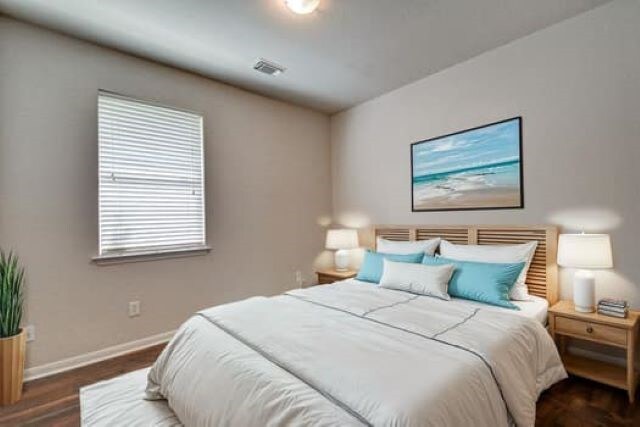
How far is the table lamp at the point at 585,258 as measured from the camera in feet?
6.65

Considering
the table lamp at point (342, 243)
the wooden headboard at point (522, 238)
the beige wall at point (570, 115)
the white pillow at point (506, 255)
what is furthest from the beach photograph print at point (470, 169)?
the table lamp at point (342, 243)

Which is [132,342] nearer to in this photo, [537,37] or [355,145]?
[355,145]

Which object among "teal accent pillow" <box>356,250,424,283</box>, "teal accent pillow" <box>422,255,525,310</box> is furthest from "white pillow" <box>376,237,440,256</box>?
"teal accent pillow" <box>422,255,525,310</box>

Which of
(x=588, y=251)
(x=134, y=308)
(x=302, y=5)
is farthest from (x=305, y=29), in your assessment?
(x=134, y=308)

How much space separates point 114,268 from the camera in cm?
263

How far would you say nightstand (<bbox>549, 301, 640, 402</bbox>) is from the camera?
6.16ft

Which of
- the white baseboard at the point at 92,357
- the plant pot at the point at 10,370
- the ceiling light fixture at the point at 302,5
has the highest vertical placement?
the ceiling light fixture at the point at 302,5

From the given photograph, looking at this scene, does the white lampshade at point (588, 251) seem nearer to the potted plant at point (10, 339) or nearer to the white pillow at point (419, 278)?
the white pillow at point (419, 278)

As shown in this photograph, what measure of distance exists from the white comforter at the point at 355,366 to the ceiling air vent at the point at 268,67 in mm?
2090

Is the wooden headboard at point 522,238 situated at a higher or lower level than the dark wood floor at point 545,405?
higher

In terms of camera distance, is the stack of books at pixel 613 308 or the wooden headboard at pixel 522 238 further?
the wooden headboard at pixel 522 238

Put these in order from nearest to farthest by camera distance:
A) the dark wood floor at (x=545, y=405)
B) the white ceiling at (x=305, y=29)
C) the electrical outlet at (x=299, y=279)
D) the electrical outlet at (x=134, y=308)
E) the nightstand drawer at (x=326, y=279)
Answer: the dark wood floor at (x=545, y=405), the white ceiling at (x=305, y=29), the electrical outlet at (x=134, y=308), the nightstand drawer at (x=326, y=279), the electrical outlet at (x=299, y=279)

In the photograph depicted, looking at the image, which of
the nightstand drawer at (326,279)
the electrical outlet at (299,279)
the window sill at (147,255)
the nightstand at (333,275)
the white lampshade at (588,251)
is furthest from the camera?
the electrical outlet at (299,279)

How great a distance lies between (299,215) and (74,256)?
227 centimetres
